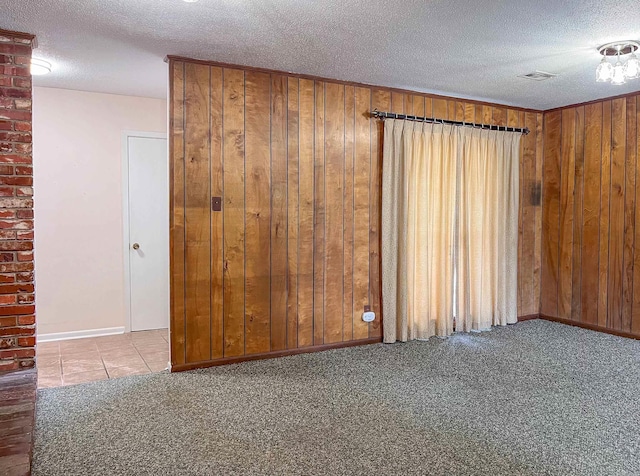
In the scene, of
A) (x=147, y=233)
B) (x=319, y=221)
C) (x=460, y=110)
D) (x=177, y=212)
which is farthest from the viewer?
(x=147, y=233)

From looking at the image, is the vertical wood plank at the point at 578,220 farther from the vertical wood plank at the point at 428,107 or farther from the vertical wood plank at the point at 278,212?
the vertical wood plank at the point at 278,212

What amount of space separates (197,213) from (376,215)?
5.28 ft

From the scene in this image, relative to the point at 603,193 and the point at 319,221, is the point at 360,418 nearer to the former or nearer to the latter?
the point at 319,221

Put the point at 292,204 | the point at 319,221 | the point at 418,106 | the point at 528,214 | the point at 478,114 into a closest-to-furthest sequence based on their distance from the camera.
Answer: the point at 292,204, the point at 319,221, the point at 418,106, the point at 478,114, the point at 528,214

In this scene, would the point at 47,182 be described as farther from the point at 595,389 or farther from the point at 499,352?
the point at 595,389

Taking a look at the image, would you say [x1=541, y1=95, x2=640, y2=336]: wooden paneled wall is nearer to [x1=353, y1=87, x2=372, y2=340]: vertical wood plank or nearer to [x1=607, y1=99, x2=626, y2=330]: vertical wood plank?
[x1=607, y1=99, x2=626, y2=330]: vertical wood plank

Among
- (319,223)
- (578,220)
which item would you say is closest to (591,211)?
(578,220)

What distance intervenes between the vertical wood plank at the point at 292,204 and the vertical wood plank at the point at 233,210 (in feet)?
1.28

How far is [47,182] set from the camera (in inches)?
177

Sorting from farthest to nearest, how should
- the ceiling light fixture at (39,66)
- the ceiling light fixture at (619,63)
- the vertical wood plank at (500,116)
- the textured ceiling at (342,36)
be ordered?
the vertical wood plank at (500,116) < the ceiling light fixture at (39,66) < the ceiling light fixture at (619,63) < the textured ceiling at (342,36)

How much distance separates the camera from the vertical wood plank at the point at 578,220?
496cm

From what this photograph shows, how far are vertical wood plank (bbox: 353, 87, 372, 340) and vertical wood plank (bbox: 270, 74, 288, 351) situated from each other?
677 mm

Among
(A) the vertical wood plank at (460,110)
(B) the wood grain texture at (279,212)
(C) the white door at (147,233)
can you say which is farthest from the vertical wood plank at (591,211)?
(C) the white door at (147,233)

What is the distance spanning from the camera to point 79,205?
462 centimetres
